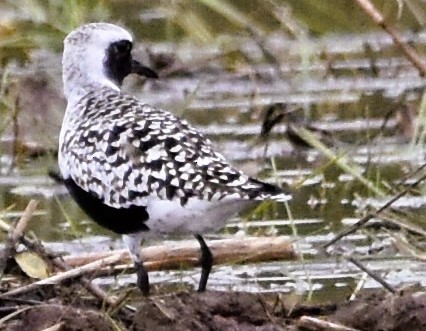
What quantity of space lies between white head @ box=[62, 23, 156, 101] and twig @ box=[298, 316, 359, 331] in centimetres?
177

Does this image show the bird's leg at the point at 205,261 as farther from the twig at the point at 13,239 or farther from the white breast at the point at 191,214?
the twig at the point at 13,239

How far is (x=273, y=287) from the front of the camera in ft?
21.5

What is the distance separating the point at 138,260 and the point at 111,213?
218 millimetres

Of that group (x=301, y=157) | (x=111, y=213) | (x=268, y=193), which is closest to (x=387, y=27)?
(x=268, y=193)

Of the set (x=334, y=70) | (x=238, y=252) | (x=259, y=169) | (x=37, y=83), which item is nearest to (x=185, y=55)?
(x=334, y=70)

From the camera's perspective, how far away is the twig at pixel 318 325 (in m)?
5.40

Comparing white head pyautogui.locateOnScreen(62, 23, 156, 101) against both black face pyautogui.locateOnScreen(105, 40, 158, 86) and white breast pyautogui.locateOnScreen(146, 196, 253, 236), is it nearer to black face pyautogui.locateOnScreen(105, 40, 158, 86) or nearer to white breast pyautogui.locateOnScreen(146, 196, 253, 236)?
black face pyautogui.locateOnScreen(105, 40, 158, 86)

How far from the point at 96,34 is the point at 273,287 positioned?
1227mm

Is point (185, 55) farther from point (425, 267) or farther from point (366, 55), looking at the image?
point (425, 267)

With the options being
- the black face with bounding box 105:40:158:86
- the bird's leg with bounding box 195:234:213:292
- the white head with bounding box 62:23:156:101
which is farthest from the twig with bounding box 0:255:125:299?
the black face with bounding box 105:40:158:86

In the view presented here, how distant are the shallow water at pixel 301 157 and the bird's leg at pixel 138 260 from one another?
1.29 feet

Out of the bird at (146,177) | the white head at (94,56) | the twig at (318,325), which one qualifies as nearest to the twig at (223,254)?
the bird at (146,177)

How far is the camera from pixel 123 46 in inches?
277

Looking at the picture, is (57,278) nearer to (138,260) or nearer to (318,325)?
(138,260)
